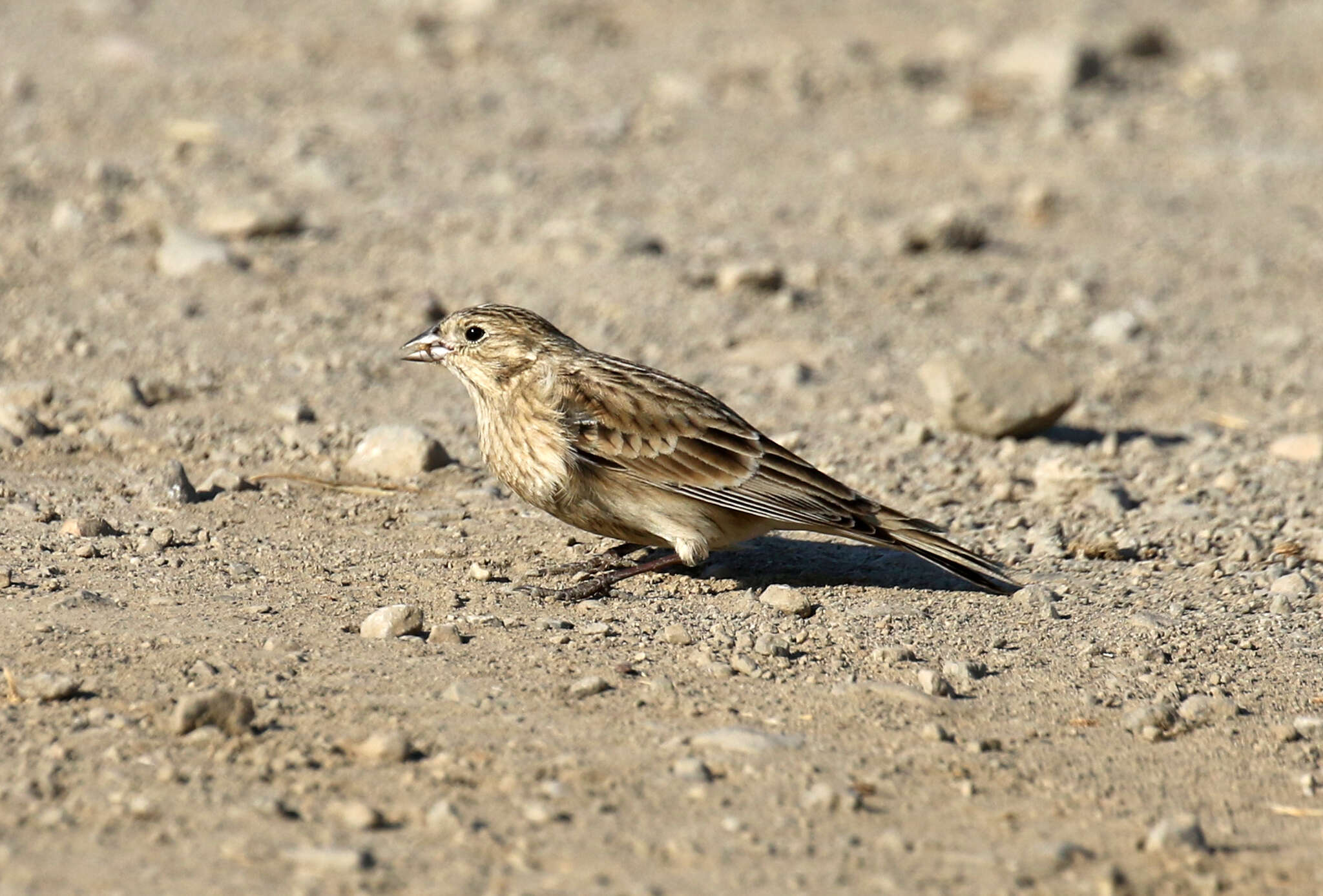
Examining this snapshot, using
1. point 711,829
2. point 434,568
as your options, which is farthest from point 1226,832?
point 434,568

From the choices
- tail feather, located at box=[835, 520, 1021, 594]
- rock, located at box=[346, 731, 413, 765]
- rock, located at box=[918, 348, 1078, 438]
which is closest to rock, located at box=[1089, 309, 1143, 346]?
rock, located at box=[918, 348, 1078, 438]

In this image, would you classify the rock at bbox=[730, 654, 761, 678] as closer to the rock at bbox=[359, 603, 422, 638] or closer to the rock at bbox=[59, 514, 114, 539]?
the rock at bbox=[359, 603, 422, 638]

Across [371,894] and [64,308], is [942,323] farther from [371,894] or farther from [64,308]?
[371,894]

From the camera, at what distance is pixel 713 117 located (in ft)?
43.0

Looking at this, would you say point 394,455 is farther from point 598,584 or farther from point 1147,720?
point 1147,720

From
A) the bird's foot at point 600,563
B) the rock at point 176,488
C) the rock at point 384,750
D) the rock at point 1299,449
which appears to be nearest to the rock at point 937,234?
the rock at point 1299,449

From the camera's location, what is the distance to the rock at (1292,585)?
20.2 feet

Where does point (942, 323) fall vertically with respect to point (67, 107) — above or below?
below

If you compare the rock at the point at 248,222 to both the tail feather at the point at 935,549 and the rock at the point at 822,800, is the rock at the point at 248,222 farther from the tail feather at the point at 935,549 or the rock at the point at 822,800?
the rock at the point at 822,800

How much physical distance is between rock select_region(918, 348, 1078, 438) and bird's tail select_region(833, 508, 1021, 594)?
5.89 ft

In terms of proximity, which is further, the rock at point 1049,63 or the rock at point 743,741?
the rock at point 1049,63

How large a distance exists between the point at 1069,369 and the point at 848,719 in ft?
15.1

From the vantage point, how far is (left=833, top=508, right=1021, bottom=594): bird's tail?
19.5 feet

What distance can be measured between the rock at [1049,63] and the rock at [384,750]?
11.1 metres
